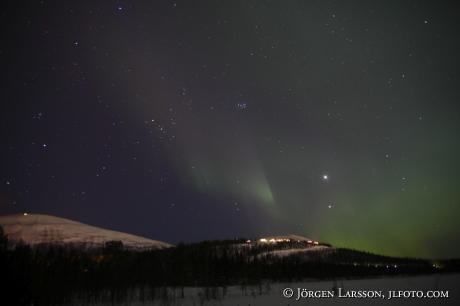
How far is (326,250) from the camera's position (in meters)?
197

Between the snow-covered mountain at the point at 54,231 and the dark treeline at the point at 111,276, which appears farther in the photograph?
the snow-covered mountain at the point at 54,231

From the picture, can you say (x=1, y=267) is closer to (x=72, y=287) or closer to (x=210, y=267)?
(x=72, y=287)

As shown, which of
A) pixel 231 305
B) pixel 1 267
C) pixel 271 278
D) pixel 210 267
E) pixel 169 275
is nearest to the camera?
pixel 1 267

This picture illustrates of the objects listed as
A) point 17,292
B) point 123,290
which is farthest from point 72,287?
point 17,292

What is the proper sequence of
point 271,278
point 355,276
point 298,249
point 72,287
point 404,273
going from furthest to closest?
point 298,249
point 404,273
point 355,276
point 271,278
point 72,287

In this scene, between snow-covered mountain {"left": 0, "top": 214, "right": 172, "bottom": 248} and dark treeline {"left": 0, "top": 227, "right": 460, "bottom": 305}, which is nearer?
dark treeline {"left": 0, "top": 227, "right": 460, "bottom": 305}

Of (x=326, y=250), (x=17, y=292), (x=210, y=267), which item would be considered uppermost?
(x=17, y=292)

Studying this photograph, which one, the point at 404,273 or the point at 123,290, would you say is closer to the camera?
the point at 123,290

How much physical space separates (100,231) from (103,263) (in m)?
116

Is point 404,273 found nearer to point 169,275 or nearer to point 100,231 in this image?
point 169,275

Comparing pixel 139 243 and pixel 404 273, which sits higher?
pixel 139 243

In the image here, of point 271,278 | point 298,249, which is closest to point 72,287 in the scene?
point 271,278

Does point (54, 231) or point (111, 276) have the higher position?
point (54, 231)

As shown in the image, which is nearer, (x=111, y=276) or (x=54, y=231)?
(x=111, y=276)
